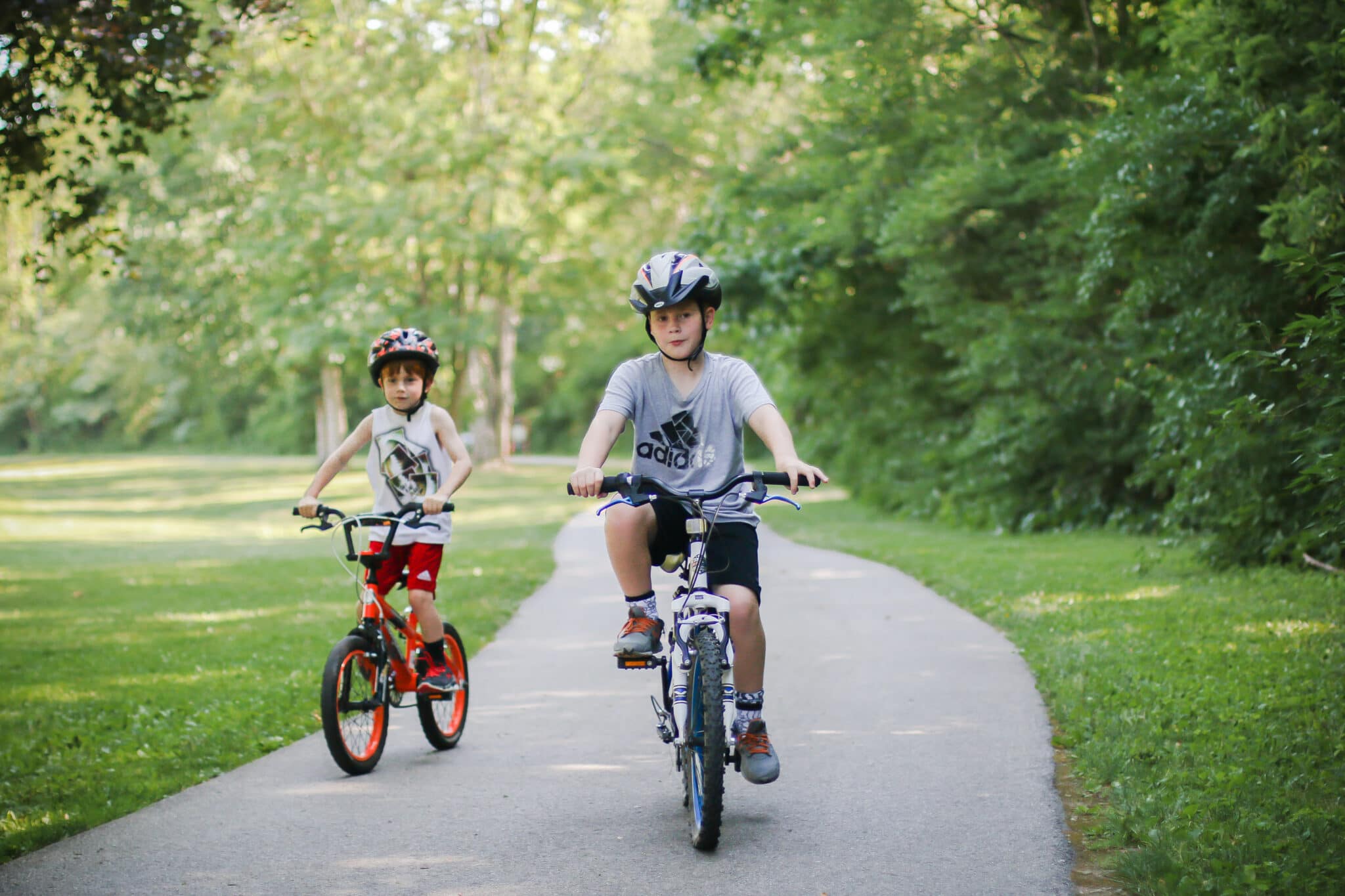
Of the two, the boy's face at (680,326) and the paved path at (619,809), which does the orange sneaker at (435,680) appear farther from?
the boy's face at (680,326)

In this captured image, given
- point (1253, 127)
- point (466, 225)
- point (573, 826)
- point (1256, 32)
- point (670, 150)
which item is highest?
point (670, 150)

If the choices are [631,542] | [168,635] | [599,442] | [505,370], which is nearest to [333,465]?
[599,442]

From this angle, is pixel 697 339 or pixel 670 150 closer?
pixel 697 339

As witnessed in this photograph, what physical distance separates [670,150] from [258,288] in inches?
501

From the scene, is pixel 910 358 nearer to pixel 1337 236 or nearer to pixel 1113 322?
pixel 1113 322

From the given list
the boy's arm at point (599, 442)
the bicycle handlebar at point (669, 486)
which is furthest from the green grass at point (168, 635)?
the bicycle handlebar at point (669, 486)

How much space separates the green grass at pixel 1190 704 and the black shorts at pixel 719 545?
161cm

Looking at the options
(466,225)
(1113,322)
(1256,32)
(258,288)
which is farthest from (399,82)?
(1256,32)

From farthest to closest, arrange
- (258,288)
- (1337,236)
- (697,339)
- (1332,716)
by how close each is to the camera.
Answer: (258,288), (1337,236), (1332,716), (697,339)

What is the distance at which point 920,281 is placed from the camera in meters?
18.4

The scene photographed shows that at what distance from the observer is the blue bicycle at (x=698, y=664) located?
4.48 meters

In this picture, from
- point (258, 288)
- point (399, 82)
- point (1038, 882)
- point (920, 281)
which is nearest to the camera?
point (1038, 882)

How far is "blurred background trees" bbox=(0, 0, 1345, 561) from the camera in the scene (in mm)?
8969

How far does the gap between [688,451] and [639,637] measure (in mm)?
756
